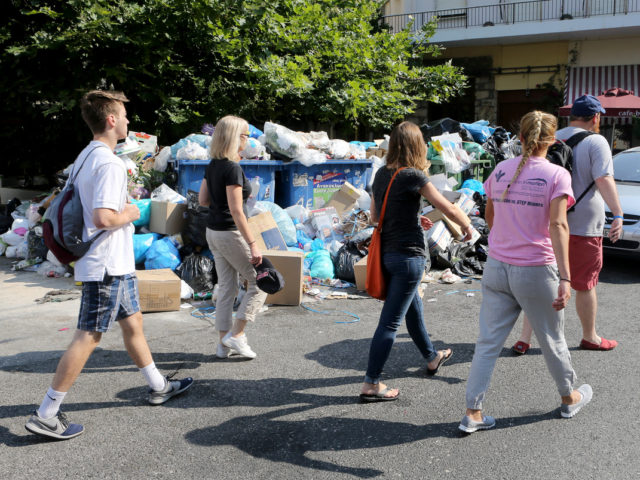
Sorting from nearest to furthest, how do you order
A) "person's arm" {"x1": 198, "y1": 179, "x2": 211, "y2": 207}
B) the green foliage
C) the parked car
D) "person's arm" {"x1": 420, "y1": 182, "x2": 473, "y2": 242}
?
"person's arm" {"x1": 420, "y1": 182, "x2": 473, "y2": 242} → "person's arm" {"x1": 198, "y1": 179, "x2": 211, "y2": 207} → the parked car → the green foliage

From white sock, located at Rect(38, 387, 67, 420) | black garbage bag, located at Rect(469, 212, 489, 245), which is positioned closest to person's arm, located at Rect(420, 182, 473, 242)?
white sock, located at Rect(38, 387, 67, 420)

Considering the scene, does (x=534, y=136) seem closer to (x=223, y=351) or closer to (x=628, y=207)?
(x=223, y=351)

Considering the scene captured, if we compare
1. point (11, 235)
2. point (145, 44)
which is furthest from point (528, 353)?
point (145, 44)

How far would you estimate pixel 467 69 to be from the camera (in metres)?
20.2

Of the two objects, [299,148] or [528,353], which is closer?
[528,353]

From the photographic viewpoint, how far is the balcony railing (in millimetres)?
18219

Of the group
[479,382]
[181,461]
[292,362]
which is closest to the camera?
[181,461]

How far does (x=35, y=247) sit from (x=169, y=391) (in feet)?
15.6

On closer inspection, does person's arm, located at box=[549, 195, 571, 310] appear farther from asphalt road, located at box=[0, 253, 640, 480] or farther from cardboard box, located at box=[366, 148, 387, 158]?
cardboard box, located at box=[366, 148, 387, 158]

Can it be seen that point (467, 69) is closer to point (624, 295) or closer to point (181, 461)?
point (624, 295)

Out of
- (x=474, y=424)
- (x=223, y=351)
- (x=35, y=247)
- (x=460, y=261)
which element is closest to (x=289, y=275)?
(x=223, y=351)

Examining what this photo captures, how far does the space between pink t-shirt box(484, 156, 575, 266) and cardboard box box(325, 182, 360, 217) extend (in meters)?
5.07

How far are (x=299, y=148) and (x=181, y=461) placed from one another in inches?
217

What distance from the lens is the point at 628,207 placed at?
729 centimetres
